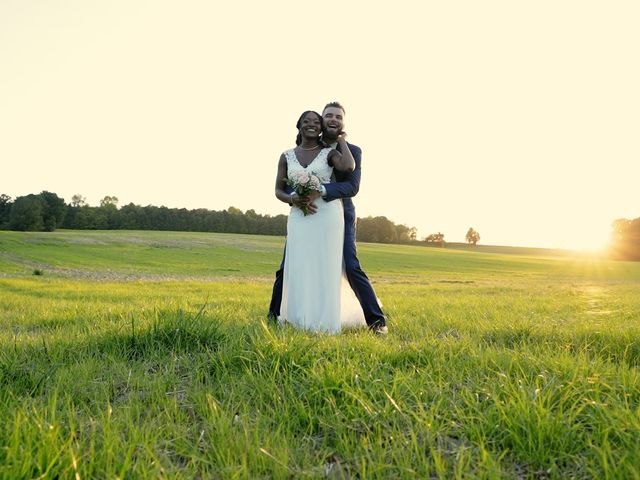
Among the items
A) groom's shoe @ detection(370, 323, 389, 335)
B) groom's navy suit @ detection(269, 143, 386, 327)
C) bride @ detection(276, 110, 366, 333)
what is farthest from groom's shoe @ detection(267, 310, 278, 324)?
groom's shoe @ detection(370, 323, 389, 335)

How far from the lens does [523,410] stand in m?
2.81

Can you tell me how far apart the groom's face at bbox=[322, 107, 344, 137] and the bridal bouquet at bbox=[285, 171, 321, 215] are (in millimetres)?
698

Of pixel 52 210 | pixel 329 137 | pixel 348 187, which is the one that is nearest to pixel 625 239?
pixel 348 187

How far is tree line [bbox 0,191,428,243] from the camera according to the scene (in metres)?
87.1

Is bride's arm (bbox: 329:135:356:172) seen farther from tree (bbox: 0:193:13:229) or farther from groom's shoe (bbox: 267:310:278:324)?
tree (bbox: 0:193:13:229)

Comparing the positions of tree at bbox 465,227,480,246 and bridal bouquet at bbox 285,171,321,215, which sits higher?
tree at bbox 465,227,480,246

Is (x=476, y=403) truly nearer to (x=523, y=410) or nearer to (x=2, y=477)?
(x=523, y=410)

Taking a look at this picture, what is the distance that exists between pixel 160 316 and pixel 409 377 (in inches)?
114

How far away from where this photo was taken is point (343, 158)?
6277 mm

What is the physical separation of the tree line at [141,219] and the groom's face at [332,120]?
3753 inches

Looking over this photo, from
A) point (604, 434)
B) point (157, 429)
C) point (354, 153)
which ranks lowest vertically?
point (157, 429)

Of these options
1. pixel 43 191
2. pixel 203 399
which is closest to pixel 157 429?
pixel 203 399

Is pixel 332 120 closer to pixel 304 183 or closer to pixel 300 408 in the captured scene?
pixel 304 183

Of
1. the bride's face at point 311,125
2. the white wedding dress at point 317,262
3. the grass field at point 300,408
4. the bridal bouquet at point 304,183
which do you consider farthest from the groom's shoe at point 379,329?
the bride's face at point 311,125
